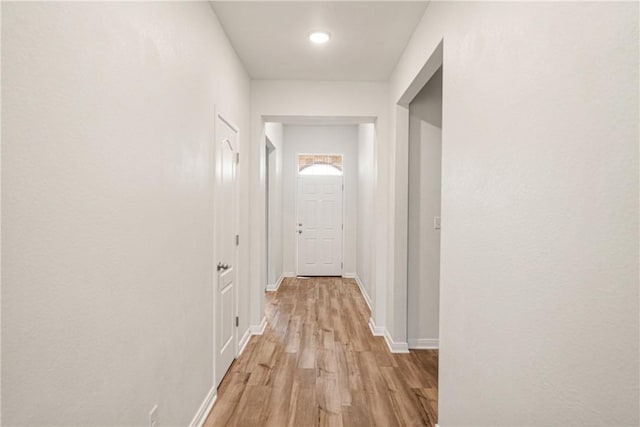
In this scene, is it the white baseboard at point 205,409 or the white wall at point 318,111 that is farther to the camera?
the white wall at point 318,111

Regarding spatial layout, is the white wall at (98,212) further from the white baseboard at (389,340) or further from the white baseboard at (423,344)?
the white baseboard at (423,344)

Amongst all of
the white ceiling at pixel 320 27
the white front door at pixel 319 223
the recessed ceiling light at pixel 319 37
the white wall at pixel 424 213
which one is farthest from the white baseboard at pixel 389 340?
the white front door at pixel 319 223

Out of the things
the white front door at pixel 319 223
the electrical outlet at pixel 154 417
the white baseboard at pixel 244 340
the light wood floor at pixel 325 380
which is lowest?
the light wood floor at pixel 325 380

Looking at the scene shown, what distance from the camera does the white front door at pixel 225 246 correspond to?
2.58 metres

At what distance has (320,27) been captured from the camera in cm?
267

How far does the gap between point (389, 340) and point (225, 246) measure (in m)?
1.85

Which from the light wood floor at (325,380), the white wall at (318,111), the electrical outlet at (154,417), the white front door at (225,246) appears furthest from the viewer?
the white wall at (318,111)

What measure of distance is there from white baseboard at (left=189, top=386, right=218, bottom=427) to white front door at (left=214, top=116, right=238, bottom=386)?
13 cm

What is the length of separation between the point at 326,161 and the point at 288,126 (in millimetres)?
967

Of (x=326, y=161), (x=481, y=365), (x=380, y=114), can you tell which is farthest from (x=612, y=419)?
(x=326, y=161)

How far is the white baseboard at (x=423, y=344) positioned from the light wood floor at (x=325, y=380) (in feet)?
0.23

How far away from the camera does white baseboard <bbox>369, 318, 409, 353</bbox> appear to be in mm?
3340

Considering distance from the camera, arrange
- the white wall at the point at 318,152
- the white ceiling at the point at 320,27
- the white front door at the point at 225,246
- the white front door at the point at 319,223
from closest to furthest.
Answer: the white ceiling at the point at 320,27 < the white front door at the point at 225,246 < the white wall at the point at 318,152 < the white front door at the point at 319,223

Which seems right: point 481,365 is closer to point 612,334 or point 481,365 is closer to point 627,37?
point 612,334
